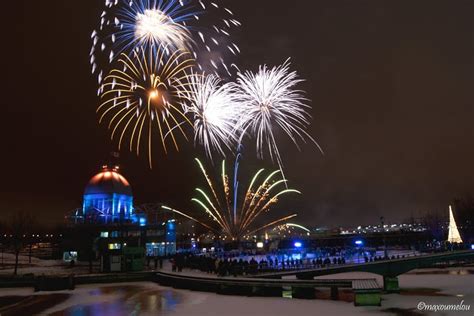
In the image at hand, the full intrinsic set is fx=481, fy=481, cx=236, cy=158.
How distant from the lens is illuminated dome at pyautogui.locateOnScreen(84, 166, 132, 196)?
349 ft

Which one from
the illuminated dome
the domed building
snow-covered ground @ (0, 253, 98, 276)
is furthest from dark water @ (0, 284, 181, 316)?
the illuminated dome

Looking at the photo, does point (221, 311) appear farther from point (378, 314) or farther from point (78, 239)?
point (78, 239)

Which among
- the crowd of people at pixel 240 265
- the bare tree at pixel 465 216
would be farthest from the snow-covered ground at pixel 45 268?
the bare tree at pixel 465 216

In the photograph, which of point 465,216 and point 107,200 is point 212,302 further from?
point 465,216

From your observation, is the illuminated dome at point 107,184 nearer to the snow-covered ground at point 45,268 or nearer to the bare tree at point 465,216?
the snow-covered ground at point 45,268

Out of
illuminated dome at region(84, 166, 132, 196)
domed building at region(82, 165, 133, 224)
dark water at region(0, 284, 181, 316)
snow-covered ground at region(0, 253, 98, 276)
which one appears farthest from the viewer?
illuminated dome at region(84, 166, 132, 196)

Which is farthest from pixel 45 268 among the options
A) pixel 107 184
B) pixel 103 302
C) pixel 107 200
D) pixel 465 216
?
pixel 465 216

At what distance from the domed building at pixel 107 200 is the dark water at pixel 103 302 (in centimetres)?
5736

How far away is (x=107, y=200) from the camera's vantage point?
106 m

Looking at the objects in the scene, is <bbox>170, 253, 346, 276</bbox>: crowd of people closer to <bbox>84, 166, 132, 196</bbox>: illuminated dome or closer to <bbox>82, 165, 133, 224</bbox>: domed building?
<bbox>82, 165, 133, 224</bbox>: domed building

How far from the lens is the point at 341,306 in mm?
33188

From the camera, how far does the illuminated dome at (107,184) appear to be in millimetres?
106312

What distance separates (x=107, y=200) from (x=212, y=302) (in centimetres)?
7515

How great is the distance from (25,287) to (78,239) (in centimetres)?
4546
